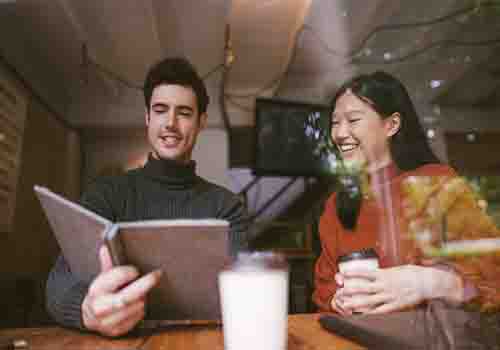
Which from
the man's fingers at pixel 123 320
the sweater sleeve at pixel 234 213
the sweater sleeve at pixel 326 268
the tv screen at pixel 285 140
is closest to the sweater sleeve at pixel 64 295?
the man's fingers at pixel 123 320

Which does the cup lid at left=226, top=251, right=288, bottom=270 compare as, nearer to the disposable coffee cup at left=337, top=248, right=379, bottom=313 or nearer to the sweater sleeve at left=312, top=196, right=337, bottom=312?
the disposable coffee cup at left=337, top=248, right=379, bottom=313

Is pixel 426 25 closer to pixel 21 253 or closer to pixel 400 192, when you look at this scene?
pixel 400 192

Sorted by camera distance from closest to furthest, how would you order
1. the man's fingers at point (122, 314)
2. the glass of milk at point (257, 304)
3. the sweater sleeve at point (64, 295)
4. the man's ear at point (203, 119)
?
the glass of milk at point (257, 304), the man's fingers at point (122, 314), the sweater sleeve at point (64, 295), the man's ear at point (203, 119)

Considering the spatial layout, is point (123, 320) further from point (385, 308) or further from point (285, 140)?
point (285, 140)

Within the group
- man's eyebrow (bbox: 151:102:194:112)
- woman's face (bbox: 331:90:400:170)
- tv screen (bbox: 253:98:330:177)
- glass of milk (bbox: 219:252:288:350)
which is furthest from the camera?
tv screen (bbox: 253:98:330:177)

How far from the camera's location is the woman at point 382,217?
69 cm

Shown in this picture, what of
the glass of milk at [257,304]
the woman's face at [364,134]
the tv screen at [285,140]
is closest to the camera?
the glass of milk at [257,304]

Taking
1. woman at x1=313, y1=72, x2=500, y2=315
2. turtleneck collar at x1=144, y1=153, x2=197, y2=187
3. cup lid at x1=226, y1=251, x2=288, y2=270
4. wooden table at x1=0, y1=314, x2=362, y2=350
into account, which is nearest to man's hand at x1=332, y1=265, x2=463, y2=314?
woman at x1=313, y1=72, x2=500, y2=315

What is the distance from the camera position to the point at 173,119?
1000 mm

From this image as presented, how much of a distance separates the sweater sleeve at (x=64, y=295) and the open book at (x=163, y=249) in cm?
3

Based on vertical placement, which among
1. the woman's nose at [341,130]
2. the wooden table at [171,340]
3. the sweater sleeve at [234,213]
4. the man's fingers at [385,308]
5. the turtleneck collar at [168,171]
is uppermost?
the woman's nose at [341,130]

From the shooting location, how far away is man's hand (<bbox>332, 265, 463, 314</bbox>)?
671 millimetres

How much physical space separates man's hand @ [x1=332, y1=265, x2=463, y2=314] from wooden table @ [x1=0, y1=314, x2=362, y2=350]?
101 mm

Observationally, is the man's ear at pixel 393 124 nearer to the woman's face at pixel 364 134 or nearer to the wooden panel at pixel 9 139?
the woman's face at pixel 364 134
